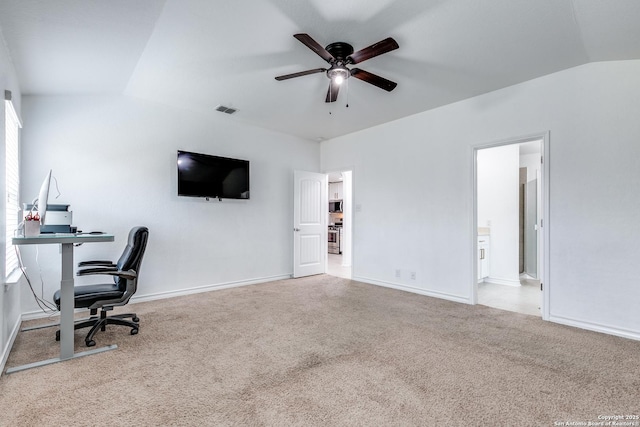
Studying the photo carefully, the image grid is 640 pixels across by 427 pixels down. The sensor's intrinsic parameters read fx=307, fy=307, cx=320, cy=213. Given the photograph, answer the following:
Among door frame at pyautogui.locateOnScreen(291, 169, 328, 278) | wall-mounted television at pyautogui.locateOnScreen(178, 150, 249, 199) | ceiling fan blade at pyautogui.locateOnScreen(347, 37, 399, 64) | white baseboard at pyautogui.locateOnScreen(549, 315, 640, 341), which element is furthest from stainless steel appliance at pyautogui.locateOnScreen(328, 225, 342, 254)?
ceiling fan blade at pyautogui.locateOnScreen(347, 37, 399, 64)

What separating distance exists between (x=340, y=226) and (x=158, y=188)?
21.0ft

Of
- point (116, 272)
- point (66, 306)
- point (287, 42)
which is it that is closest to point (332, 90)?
point (287, 42)

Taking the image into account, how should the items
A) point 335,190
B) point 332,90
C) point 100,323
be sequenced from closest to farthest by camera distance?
1. point 100,323
2. point 332,90
3. point 335,190

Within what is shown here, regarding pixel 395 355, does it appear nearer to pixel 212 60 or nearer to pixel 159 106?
pixel 212 60

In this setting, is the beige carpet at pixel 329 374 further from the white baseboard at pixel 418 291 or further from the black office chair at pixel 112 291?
the white baseboard at pixel 418 291

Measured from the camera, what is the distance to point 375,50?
2289 millimetres

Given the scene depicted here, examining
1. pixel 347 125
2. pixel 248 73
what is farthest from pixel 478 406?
pixel 347 125

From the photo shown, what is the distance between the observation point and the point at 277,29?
7.98 ft

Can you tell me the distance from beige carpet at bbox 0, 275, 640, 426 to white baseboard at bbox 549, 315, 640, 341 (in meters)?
0.10

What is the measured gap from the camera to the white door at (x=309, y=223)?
5.51 metres

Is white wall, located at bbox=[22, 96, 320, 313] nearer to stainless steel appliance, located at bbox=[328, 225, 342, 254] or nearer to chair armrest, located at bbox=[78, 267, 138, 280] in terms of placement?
chair armrest, located at bbox=[78, 267, 138, 280]

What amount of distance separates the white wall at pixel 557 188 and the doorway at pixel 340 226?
5.58ft

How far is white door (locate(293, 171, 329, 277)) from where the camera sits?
18.1 ft

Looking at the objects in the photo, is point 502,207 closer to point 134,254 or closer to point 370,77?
point 370,77
